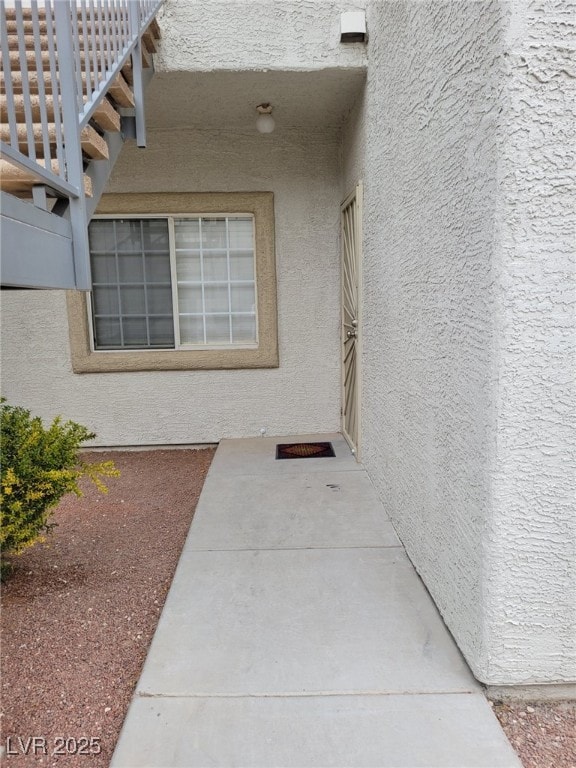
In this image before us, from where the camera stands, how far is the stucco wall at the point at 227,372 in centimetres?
541

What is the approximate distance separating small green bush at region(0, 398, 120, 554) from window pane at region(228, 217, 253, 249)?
130 inches

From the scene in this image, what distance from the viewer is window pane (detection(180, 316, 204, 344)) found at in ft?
19.0

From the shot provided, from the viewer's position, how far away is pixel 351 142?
4.81m

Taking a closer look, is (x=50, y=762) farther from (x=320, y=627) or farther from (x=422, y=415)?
(x=422, y=415)

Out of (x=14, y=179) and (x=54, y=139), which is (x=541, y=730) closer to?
(x=14, y=179)

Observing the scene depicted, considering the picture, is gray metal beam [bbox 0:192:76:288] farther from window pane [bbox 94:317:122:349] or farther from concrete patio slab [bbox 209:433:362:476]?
→ window pane [bbox 94:317:122:349]

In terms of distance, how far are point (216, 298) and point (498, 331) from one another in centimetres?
429

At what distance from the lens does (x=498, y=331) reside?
1869 mm

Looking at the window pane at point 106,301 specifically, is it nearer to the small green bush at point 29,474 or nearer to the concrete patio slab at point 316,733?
the small green bush at point 29,474

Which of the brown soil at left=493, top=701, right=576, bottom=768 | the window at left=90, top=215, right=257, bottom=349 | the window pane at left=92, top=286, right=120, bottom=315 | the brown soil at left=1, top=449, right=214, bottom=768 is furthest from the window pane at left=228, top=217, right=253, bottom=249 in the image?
the brown soil at left=493, top=701, right=576, bottom=768

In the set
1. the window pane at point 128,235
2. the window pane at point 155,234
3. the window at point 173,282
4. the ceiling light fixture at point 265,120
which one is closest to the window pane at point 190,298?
the window at point 173,282

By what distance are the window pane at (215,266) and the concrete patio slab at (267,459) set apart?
6.25ft

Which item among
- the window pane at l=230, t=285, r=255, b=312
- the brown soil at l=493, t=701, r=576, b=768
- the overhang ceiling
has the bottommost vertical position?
the brown soil at l=493, t=701, r=576, b=768

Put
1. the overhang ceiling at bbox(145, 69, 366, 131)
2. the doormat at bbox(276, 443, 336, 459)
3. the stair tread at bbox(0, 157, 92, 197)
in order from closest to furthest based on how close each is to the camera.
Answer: the stair tread at bbox(0, 157, 92, 197), the overhang ceiling at bbox(145, 69, 366, 131), the doormat at bbox(276, 443, 336, 459)
